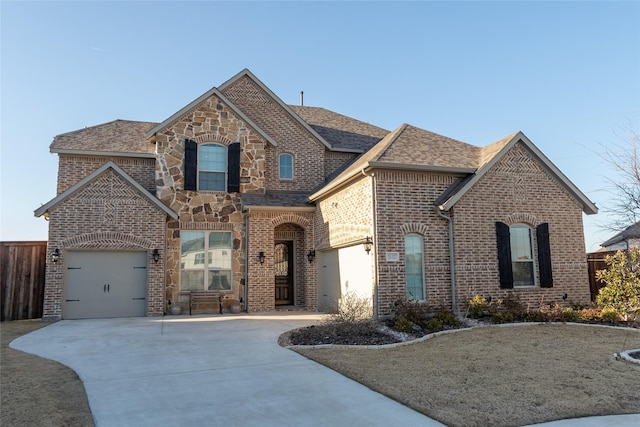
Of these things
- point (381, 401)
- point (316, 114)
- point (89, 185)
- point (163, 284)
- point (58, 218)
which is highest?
point (316, 114)

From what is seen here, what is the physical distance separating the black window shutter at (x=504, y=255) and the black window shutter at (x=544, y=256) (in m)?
0.99

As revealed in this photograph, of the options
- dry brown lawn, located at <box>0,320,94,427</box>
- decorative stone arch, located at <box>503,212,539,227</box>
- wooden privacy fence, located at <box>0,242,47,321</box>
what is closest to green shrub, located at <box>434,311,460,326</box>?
decorative stone arch, located at <box>503,212,539,227</box>

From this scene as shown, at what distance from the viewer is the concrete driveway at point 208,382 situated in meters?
5.03

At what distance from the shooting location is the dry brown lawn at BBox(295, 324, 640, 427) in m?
5.32

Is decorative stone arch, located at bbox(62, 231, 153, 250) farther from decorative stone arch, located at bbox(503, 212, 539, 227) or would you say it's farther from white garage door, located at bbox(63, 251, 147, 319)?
decorative stone arch, located at bbox(503, 212, 539, 227)

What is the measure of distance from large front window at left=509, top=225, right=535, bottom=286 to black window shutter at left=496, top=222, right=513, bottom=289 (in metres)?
0.30

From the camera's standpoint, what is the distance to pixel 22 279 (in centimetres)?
1477

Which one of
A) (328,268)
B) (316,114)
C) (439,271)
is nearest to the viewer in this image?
(439,271)

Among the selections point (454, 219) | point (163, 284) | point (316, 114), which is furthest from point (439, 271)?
point (316, 114)

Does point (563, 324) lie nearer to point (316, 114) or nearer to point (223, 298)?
point (223, 298)

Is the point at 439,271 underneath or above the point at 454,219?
underneath

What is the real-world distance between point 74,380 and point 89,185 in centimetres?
962

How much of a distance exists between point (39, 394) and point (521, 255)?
1206cm

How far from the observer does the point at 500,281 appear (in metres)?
13.0
